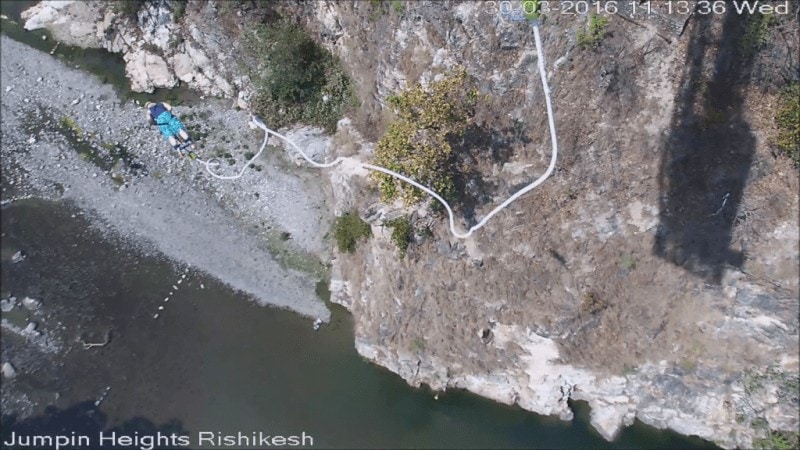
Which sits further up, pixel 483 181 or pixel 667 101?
pixel 667 101

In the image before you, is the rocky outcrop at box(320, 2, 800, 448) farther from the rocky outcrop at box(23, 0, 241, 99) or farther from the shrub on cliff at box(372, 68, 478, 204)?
Answer: the rocky outcrop at box(23, 0, 241, 99)

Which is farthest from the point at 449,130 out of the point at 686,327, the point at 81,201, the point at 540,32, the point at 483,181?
the point at 81,201

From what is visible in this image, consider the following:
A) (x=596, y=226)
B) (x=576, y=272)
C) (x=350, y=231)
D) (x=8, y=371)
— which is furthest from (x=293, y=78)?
(x=8, y=371)

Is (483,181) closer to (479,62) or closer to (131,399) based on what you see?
(479,62)

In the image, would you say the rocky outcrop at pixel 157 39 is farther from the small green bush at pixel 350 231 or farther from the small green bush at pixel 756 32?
the small green bush at pixel 756 32

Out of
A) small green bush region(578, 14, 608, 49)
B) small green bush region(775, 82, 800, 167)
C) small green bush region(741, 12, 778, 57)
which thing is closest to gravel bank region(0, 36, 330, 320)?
small green bush region(578, 14, 608, 49)

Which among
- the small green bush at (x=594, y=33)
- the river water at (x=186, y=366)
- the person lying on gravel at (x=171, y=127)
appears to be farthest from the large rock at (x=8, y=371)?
the small green bush at (x=594, y=33)

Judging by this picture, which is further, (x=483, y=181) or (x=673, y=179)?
(x=483, y=181)
